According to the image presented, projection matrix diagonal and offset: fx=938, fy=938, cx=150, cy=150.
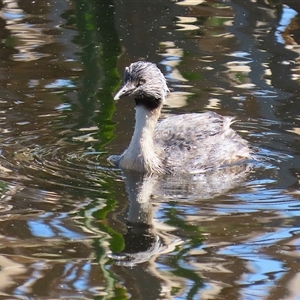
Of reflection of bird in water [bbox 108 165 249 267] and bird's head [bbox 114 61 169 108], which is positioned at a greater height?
bird's head [bbox 114 61 169 108]

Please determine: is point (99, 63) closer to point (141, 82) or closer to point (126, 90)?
point (141, 82)

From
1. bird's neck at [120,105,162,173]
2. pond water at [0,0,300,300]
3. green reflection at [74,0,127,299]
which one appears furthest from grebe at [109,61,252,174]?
green reflection at [74,0,127,299]

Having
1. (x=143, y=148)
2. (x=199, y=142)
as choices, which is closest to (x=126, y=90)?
(x=143, y=148)

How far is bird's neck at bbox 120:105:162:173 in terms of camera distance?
8359mm

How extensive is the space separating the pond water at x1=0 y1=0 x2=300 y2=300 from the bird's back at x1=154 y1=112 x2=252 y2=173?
0.29 meters

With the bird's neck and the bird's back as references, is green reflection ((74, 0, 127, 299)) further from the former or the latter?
the bird's back

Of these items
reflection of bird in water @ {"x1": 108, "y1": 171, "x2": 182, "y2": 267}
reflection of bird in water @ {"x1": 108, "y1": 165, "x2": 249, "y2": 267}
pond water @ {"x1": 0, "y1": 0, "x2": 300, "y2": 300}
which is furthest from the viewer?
reflection of bird in water @ {"x1": 108, "y1": 165, "x2": 249, "y2": 267}

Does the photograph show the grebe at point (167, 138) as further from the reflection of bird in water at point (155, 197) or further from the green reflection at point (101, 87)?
the green reflection at point (101, 87)

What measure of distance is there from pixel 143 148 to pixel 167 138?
48 centimetres

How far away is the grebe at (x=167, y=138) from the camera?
8.38 m

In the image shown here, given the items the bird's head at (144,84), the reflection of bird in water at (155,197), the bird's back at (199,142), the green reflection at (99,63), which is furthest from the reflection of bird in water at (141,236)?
the green reflection at (99,63)

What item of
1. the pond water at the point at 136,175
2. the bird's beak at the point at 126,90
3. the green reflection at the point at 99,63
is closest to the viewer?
the pond water at the point at 136,175

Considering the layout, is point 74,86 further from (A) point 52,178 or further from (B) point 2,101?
(A) point 52,178

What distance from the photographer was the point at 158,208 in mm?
7223
